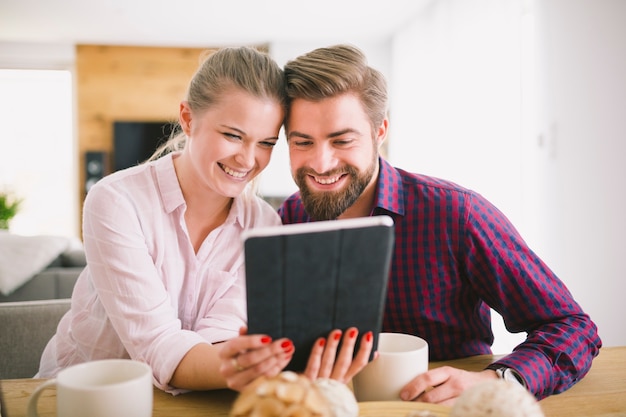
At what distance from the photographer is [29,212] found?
7.41m

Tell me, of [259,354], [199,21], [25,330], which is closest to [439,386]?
[259,354]

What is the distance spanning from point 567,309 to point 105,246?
3.14ft

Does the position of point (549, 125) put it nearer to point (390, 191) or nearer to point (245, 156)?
point (390, 191)

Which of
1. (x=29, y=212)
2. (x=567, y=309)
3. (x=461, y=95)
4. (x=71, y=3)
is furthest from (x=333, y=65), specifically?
(x=29, y=212)

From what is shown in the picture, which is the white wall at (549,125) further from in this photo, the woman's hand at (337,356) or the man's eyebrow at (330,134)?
the woman's hand at (337,356)

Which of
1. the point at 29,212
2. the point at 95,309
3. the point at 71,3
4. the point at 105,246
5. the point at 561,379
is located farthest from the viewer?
the point at 29,212

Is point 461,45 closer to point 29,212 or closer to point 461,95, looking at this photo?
point 461,95

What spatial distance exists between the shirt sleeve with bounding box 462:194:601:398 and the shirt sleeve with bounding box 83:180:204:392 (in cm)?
63

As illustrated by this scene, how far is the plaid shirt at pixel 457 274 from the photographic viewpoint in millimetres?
1253

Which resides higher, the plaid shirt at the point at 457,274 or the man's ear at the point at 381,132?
the man's ear at the point at 381,132

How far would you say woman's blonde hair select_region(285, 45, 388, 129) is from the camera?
1.36 meters

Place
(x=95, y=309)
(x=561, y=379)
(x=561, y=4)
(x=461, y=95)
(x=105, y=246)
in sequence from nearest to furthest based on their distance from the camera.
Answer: (x=561, y=379), (x=105, y=246), (x=95, y=309), (x=561, y=4), (x=461, y=95)

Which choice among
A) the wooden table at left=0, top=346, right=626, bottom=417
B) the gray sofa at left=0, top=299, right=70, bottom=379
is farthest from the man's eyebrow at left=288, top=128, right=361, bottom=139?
the gray sofa at left=0, top=299, right=70, bottom=379

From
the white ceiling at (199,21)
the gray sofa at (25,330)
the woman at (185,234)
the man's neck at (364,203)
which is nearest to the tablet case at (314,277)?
the woman at (185,234)
